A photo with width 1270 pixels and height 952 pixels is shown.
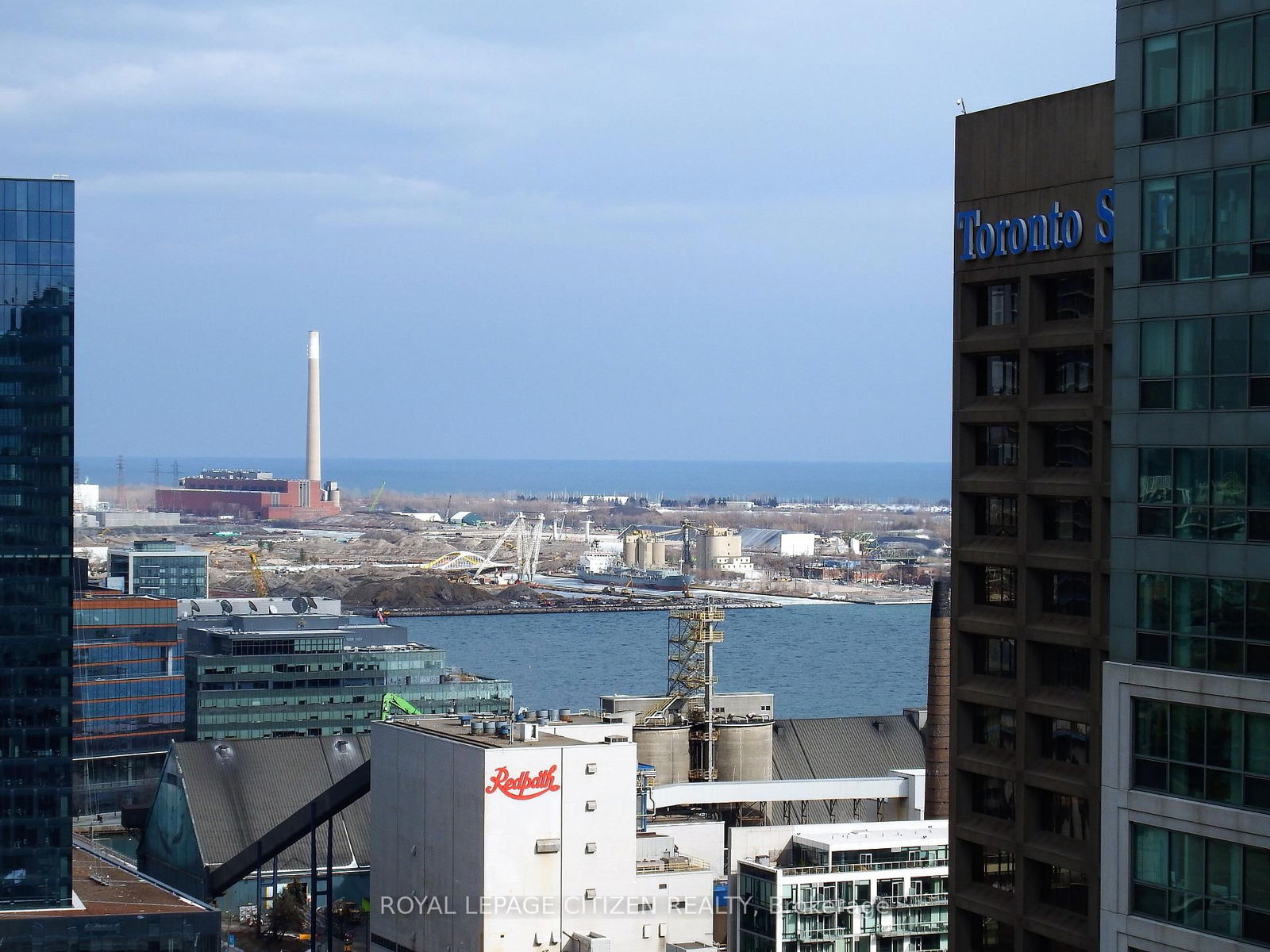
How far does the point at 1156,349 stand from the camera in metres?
18.3

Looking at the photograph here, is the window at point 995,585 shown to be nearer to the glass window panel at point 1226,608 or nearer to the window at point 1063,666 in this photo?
the window at point 1063,666

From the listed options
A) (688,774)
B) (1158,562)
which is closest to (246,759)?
(688,774)

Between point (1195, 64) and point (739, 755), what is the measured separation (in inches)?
2312

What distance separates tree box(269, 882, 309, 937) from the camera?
63188 millimetres

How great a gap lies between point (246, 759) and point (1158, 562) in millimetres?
63315

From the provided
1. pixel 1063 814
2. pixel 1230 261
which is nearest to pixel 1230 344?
pixel 1230 261

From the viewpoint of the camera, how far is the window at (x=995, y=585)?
24984 mm

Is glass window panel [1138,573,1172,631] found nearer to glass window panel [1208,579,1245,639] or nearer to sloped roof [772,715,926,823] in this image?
glass window panel [1208,579,1245,639]

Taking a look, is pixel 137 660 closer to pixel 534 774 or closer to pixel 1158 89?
pixel 534 774

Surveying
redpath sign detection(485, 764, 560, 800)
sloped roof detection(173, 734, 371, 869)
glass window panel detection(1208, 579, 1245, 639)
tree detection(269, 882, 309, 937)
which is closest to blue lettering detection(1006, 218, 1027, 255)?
glass window panel detection(1208, 579, 1245, 639)

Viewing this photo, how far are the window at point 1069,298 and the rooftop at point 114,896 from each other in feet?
111

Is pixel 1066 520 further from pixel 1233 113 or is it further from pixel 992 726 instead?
pixel 1233 113

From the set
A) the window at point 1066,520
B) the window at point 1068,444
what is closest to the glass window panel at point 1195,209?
the window at point 1068,444

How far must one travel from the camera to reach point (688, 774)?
73625 mm
